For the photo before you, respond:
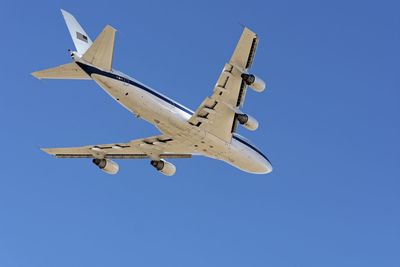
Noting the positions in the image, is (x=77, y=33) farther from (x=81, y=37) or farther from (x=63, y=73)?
(x=63, y=73)

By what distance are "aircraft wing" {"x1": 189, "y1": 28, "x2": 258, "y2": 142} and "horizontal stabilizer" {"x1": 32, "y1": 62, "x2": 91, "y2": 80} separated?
7402 mm

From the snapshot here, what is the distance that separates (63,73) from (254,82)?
37.0 feet

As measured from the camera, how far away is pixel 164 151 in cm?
4997

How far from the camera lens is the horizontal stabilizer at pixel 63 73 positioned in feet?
134

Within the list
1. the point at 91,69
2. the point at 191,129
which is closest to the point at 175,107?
the point at 191,129

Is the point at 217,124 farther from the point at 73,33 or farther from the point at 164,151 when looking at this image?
the point at 73,33

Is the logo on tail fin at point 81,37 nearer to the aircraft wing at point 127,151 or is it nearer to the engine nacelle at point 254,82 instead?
the aircraft wing at point 127,151

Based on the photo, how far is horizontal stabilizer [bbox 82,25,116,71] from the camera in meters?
38.7

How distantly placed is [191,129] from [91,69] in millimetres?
7497

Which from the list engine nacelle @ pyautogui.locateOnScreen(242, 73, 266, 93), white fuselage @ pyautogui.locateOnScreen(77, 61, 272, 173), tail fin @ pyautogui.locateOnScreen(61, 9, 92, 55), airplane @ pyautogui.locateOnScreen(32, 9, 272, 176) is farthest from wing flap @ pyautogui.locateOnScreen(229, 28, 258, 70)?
tail fin @ pyautogui.locateOnScreen(61, 9, 92, 55)

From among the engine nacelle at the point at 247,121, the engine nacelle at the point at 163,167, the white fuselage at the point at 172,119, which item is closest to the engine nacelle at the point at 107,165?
the engine nacelle at the point at 163,167

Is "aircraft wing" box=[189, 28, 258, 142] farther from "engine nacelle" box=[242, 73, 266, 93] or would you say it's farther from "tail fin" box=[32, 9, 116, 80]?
"tail fin" box=[32, 9, 116, 80]

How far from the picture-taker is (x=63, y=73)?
136 ft

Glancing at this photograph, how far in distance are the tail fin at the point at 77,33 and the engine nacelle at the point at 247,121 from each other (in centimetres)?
1061
